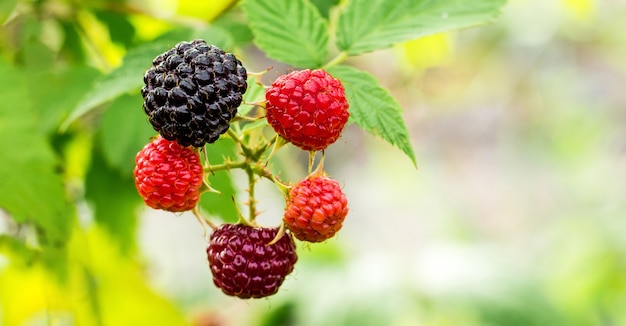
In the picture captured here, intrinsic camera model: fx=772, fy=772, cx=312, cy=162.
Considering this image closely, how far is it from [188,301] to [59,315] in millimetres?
1939

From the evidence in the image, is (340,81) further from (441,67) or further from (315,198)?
(441,67)

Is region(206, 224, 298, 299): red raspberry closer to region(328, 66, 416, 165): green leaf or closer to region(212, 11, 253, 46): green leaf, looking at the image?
region(328, 66, 416, 165): green leaf

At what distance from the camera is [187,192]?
0.91m

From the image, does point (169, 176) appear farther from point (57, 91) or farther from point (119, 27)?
point (119, 27)

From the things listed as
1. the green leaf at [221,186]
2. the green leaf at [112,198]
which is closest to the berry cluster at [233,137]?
the green leaf at [221,186]

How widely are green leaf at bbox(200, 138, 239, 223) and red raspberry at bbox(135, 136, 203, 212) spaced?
0.81 feet

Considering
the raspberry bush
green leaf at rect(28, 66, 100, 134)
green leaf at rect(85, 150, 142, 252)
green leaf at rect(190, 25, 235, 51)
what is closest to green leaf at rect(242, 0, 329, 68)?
the raspberry bush

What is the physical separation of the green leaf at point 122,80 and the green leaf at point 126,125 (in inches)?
9.2

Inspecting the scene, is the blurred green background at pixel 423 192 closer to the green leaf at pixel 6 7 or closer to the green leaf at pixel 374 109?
the green leaf at pixel 6 7

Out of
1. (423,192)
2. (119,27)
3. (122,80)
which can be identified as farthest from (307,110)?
(423,192)

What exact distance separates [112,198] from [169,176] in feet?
2.60

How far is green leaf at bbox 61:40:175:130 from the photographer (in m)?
1.06

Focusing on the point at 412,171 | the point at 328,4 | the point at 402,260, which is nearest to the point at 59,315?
the point at 328,4

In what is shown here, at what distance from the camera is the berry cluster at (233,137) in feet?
2.84
